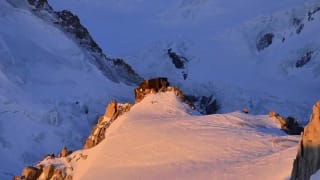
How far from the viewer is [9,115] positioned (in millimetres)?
57438

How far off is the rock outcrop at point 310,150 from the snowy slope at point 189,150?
6.24m

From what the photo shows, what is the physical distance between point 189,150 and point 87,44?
145ft

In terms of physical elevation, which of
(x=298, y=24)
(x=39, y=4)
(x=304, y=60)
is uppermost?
(x=298, y=24)

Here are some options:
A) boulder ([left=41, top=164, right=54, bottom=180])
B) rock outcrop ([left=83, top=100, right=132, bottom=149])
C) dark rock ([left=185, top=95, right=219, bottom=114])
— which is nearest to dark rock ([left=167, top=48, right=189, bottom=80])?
dark rock ([left=185, top=95, right=219, bottom=114])

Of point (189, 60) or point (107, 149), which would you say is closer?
point (107, 149)

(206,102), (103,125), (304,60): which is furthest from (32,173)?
(304,60)

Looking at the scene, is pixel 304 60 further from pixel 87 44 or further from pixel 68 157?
pixel 68 157

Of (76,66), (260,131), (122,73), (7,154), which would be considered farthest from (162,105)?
(122,73)

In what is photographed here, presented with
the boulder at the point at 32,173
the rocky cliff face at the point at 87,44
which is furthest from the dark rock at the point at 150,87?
the rocky cliff face at the point at 87,44

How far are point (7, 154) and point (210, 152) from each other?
89.6ft

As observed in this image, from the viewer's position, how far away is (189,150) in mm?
29047

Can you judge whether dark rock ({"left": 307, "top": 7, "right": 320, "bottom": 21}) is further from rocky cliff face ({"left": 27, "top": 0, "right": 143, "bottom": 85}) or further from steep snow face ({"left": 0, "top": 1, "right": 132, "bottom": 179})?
steep snow face ({"left": 0, "top": 1, "right": 132, "bottom": 179})

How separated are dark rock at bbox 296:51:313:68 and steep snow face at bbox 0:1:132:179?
1761 inches

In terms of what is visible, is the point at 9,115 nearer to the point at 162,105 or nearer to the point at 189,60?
the point at 162,105
